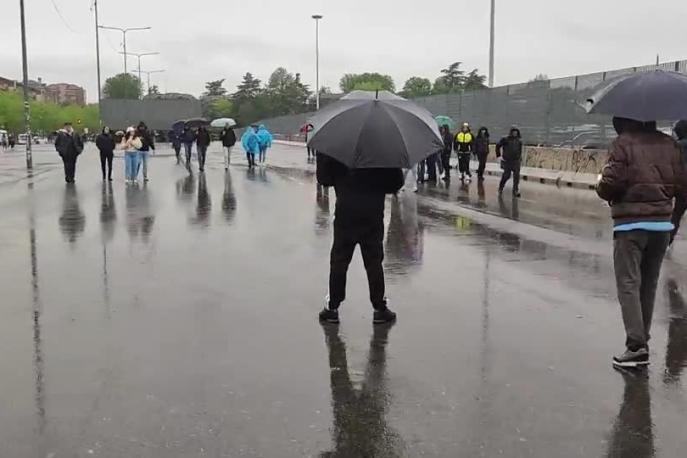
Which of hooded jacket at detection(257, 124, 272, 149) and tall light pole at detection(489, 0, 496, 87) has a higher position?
tall light pole at detection(489, 0, 496, 87)

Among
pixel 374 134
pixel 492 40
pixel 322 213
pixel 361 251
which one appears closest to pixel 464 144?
pixel 322 213

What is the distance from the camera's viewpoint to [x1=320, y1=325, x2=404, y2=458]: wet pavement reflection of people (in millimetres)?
3982

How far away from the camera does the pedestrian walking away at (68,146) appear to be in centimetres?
2073

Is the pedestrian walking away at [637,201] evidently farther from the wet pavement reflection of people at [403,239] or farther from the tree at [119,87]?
the tree at [119,87]

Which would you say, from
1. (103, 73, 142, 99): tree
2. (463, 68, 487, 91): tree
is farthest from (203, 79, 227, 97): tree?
(463, 68, 487, 91): tree

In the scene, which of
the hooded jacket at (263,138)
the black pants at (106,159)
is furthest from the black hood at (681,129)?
the hooded jacket at (263,138)

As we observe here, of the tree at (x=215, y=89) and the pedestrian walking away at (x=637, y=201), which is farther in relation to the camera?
the tree at (x=215, y=89)

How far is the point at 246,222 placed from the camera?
41.9 ft

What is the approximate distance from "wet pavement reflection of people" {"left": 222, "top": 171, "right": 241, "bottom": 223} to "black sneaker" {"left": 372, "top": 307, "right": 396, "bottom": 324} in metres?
6.86

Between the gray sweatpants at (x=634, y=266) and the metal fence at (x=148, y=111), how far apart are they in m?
70.0

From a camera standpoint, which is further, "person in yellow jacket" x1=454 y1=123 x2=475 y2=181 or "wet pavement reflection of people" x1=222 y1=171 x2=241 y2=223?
"person in yellow jacket" x1=454 y1=123 x2=475 y2=181

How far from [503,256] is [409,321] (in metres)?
3.47

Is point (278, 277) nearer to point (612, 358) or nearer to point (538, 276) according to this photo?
point (538, 276)

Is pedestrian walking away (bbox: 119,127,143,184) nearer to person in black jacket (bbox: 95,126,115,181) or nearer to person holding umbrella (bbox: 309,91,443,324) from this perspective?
person in black jacket (bbox: 95,126,115,181)
